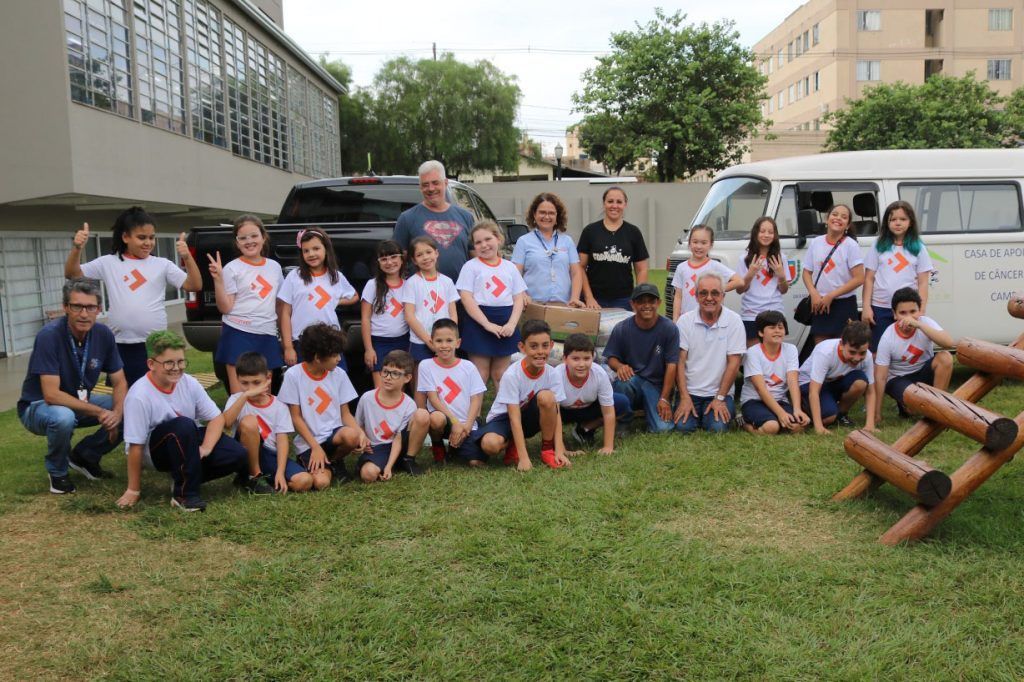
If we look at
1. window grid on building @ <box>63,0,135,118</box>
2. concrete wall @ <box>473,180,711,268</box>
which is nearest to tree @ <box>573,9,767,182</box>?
concrete wall @ <box>473,180,711,268</box>

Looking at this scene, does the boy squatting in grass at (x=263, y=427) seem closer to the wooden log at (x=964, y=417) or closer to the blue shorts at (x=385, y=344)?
the blue shorts at (x=385, y=344)

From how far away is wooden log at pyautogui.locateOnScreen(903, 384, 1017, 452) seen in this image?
12.2 feet

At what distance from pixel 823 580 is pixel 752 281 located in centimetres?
365

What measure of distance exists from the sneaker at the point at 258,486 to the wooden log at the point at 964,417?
3690 millimetres

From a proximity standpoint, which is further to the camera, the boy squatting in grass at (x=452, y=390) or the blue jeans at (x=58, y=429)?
the boy squatting in grass at (x=452, y=390)

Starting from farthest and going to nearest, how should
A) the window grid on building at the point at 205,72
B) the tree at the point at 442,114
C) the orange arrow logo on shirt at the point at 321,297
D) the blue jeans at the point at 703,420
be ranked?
the tree at the point at 442,114, the window grid on building at the point at 205,72, the blue jeans at the point at 703,420, the orange arrow logo on shirt at the point at 321,297

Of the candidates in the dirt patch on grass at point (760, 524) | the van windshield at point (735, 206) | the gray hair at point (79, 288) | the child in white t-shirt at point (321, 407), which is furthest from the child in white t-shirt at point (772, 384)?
the gray hair at point (79, 288)

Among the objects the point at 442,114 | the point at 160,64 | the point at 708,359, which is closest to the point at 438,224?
the point at 708,359

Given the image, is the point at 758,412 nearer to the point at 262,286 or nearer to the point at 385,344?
the point at 385,344

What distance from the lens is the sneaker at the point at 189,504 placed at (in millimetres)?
4609

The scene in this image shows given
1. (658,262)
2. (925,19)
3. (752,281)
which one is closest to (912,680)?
(752,281)

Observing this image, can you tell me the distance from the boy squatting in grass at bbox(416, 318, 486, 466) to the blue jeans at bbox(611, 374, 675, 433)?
1276mm

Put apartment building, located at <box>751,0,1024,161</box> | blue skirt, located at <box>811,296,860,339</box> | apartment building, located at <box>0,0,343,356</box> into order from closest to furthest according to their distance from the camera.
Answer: blue skirt, located at <box>811,296,860,339</box> < apartment building, located at <box>0,0,343,356</box> < apartment building, located at <box>751,0,1024,161</box>

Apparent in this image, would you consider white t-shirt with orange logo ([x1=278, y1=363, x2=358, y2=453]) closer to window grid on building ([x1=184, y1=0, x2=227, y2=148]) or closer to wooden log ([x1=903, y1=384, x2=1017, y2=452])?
wooden log ([x1=903, y1=384, x2=1017, y2=452])
